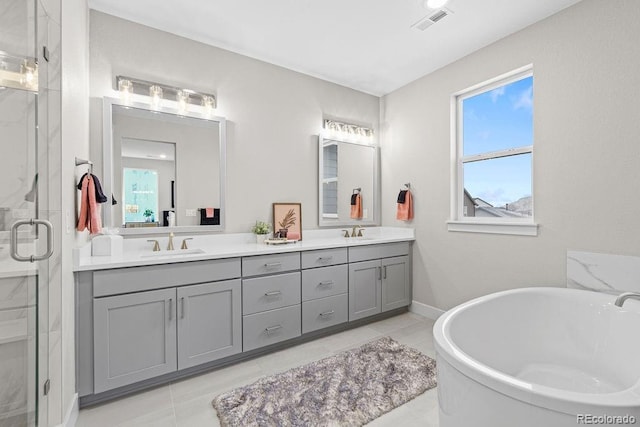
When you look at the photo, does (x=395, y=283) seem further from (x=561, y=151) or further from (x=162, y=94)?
(x=162, y=94)

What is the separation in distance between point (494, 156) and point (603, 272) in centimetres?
120

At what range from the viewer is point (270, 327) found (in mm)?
2355

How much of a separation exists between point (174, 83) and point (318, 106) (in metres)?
1.44

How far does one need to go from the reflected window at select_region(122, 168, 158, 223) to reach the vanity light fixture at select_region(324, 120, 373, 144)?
5.94 feet

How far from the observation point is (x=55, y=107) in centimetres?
144

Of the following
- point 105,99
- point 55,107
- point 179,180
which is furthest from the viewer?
point 179,180

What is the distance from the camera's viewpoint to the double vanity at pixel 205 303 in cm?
176

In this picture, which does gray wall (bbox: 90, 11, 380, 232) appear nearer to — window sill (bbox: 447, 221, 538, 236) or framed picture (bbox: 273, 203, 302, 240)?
framed picture (bbox: 273, 203, 302, 240)

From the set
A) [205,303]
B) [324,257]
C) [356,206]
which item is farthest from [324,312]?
[356,206]

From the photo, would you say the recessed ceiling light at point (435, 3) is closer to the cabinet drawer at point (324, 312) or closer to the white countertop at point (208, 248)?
the white countertop at point (208, 248)

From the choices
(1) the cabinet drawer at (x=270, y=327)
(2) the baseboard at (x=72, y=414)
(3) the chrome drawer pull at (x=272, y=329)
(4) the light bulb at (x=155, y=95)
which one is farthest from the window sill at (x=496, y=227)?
(2) the baseboard at (x=72, y=414)

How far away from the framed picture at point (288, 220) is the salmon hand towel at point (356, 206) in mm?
728

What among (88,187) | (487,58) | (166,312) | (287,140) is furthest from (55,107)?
(487,58)

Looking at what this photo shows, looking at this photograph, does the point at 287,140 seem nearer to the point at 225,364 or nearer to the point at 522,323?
the point at 225,364
